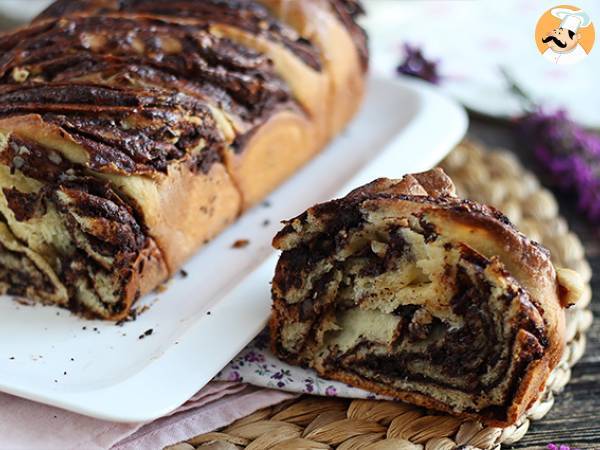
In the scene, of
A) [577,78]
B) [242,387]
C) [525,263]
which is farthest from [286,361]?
[577,78]

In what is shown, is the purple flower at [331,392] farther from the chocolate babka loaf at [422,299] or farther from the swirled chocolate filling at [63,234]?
the swirled chocolate filling at [63,234]

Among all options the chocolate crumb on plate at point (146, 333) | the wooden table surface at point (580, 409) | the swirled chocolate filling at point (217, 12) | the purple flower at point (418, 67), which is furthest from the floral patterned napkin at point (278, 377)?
the purple flower at point (418, 67)

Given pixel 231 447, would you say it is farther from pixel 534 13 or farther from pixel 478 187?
pixel 534 13

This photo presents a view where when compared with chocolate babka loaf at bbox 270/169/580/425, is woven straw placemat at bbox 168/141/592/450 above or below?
below

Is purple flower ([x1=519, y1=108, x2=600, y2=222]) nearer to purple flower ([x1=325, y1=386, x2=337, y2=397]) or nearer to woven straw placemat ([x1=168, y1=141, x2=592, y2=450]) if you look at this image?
woven straw placemat ([x1=168, y1=141, x2=592, y2=450])

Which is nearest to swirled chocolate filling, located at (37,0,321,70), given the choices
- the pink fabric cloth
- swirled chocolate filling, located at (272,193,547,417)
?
swirled chocolate filling, located at (272,193,547,417)

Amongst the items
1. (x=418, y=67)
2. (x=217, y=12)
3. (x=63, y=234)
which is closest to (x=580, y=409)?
(x=63, y=234)

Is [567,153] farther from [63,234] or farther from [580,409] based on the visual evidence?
[63,234]
